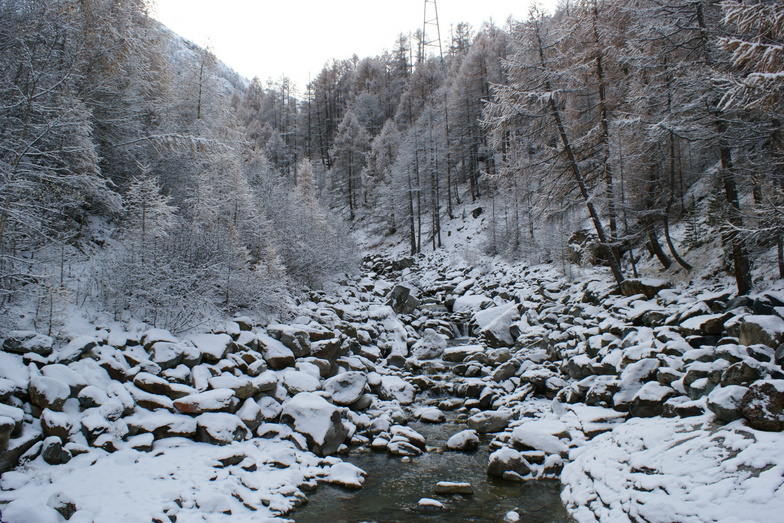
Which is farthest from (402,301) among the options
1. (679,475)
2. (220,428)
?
(679,475)

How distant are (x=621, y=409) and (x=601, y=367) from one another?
1.47 m

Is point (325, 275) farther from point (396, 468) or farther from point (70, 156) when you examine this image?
point (396, 468)

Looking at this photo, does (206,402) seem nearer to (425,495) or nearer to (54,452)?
(54,452)

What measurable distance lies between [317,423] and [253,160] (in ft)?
65.4

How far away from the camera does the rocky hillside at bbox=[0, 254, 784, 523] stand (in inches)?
193

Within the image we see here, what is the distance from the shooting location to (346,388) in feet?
30.9

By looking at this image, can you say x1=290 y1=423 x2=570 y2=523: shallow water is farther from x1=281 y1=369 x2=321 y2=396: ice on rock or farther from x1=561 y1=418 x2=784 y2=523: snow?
x1=281 y1=369 x2=321 y2=396: ice on rock

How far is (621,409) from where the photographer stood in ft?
25.2

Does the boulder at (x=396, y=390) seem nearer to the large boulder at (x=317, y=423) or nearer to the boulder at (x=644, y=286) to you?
the large boulder at (x=317, y=423)

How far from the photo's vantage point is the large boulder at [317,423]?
747 cm

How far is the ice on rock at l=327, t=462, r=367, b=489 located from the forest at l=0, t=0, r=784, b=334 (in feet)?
15.6

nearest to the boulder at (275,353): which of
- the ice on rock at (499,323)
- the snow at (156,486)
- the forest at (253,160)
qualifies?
the forest at (253,160)

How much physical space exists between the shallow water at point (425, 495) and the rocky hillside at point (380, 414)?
0.72 ft

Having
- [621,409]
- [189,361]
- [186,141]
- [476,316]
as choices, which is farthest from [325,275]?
[621,409]
